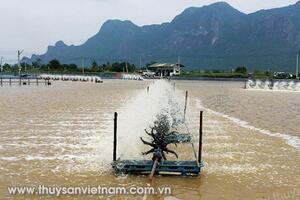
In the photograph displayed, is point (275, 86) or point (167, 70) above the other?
point (167, 70)

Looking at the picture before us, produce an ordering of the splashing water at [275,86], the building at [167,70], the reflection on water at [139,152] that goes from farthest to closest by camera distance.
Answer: the building at [167,70] < the splashing water at [275,86] < the reflection on water at [139,152]

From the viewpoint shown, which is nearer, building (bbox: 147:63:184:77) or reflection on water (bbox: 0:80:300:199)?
reflection on water (bbox: 0:80:300:199)

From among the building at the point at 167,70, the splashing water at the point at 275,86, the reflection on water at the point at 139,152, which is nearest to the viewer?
the reflection on water at the point at 139,152

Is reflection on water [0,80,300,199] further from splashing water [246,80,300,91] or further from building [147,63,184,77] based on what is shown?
building [147,63,184,77]

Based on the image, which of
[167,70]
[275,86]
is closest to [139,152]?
[275,86]

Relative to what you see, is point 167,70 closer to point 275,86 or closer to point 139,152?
point 275,86

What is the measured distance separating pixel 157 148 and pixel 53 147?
17.8 ft

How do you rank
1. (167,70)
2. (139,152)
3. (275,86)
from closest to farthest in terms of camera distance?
(139,152)
(275,86)
(167,70)

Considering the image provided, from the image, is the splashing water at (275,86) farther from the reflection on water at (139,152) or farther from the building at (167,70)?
the building at (167,70)

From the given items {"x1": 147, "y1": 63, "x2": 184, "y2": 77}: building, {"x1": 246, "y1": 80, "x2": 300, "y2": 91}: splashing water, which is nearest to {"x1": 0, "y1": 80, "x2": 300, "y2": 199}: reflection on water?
{"x1": 246, "y1": 80, "x2": 300, "y2": 91}: splashing water

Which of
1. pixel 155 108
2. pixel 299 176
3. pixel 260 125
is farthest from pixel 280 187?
pixel 155 108

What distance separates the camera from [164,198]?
10945 mm

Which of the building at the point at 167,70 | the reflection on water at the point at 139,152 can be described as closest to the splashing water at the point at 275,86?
the reflection on water at the point at 139,152

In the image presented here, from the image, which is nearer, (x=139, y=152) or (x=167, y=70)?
(x=139, y=152)
